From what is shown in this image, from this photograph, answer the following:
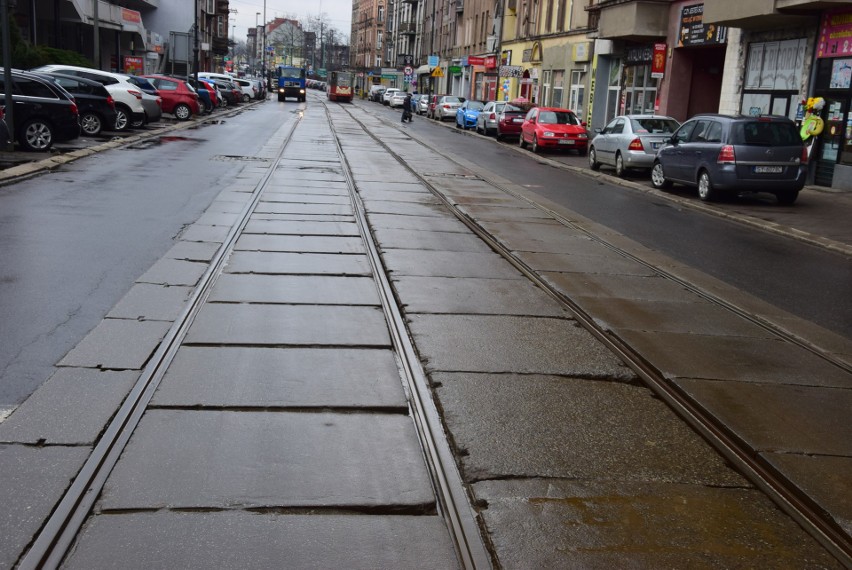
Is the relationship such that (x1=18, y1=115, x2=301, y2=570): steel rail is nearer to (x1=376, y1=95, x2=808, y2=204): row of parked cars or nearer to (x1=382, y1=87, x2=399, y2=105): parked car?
(x1=376, y1=95, x2=808, y2=204): row of parked cars

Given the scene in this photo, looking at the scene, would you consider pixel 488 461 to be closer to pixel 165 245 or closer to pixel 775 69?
pixel 165 245

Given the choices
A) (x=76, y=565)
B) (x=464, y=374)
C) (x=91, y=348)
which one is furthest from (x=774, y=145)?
(x=76, y=565)

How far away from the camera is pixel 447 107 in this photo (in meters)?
54.4

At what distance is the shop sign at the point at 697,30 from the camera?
27703mm

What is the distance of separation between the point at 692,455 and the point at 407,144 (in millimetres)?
26773

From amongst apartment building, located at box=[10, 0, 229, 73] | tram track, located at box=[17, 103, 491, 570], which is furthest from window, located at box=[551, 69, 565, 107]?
tram track, located at box=[17, 103, 491, 570]

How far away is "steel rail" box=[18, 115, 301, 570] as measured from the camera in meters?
3.45

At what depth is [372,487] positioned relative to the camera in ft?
13.6

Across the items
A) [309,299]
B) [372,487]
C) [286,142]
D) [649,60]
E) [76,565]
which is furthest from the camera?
[649,60]

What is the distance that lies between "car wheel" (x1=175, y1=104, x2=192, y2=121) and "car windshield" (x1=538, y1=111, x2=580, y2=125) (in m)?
14.9

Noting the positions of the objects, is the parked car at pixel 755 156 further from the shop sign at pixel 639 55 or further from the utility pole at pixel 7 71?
the shop sign at pixel 639 55

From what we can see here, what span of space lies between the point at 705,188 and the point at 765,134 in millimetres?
1521

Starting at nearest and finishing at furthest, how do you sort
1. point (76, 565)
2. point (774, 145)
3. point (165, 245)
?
point (76, 565), point (165, 245), point (774, 145)

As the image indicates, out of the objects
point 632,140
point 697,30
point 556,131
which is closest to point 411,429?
point 632,140
